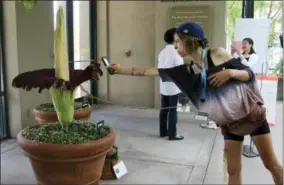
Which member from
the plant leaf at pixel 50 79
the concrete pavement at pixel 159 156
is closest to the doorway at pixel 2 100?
the concrete pavement at pixel 159 156

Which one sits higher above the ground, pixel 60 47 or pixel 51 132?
pixel 60 47

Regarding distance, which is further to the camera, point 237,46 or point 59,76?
point 237,46

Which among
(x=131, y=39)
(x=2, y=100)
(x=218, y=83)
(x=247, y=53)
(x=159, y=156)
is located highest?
(x=131, y=39)

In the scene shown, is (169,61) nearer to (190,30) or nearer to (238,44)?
(238,44)

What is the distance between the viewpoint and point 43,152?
90 cm

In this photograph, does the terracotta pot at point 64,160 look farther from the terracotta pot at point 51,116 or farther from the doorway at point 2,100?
the doorway at point 2,100

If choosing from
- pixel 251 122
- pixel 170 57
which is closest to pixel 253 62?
pixel 251 122

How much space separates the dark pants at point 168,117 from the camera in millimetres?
2963

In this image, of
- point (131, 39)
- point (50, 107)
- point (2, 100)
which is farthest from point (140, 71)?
point (131, 39)

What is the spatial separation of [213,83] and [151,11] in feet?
11.9

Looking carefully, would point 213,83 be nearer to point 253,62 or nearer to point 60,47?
point 253,62

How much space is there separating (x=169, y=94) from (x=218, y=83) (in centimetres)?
178

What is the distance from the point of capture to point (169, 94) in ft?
9.71

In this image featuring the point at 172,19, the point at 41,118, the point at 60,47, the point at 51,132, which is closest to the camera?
the point at 60,47
